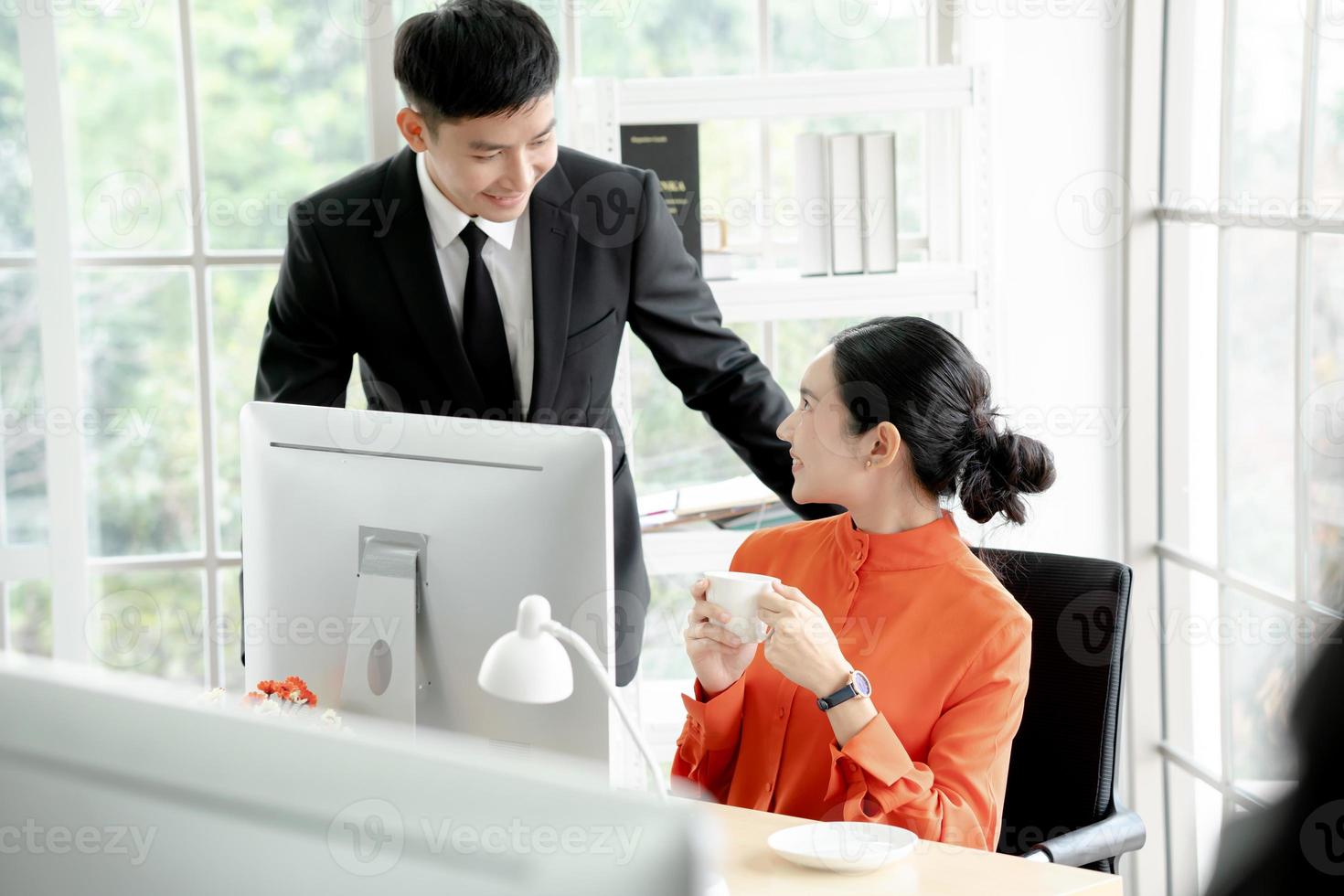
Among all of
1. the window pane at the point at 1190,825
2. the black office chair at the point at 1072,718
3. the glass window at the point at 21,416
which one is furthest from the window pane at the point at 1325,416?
the glass window at the point at 21,416

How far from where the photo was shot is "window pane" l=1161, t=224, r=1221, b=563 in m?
2.59

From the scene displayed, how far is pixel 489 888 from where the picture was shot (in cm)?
51

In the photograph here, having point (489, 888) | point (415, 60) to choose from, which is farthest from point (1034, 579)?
point (489, 888)

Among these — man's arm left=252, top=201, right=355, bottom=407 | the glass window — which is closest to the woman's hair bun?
man's arm left=252, top=201, right=355, bottom=407

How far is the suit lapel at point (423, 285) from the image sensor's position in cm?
199

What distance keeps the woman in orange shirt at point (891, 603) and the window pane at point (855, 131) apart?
111cm

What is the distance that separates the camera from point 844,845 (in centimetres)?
133

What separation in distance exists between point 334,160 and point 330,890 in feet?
8.09

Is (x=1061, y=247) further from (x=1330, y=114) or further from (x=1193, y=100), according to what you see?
(x=1330, y=114)

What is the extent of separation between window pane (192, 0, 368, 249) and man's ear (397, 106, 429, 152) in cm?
90

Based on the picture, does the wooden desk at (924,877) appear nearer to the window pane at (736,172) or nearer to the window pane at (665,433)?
the window pane at (665,433)

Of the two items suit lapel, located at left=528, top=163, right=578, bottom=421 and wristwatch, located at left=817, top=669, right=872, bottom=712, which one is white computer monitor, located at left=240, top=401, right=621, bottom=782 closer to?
wristwatch, located at left=817, top=669, right=872, bottom=712

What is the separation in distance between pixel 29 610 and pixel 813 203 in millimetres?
1947

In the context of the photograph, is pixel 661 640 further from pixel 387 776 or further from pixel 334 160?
pixel 387 776
